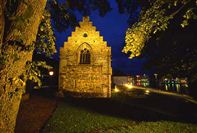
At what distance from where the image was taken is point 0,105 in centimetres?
341

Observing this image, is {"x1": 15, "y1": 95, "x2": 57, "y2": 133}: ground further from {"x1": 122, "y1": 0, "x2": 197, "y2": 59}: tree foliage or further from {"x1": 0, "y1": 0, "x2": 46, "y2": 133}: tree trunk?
{"x1": 0, "y1": 0, "x2": 46, "y2": 133}: tree trunk

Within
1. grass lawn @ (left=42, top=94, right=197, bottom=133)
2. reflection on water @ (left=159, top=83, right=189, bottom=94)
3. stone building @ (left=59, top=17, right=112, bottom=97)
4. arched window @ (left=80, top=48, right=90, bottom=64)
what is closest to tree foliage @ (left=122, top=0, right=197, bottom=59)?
grass lawn @ (left=42, top=94, right=197, bottom=133)

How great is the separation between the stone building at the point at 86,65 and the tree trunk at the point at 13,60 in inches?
716

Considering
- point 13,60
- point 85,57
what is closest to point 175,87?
point 85,57

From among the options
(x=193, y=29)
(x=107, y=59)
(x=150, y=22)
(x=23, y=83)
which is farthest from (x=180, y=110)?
(x=23, y=83)

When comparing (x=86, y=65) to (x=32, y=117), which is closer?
(x=32, y=117)

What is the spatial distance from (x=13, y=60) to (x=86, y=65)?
18.6m

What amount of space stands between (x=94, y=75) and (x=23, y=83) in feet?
60.2

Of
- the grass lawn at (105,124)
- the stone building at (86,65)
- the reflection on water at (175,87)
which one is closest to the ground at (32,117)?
the grass lawn at (105,124)

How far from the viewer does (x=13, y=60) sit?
11.6 feet

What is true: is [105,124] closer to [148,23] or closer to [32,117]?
[32,117]

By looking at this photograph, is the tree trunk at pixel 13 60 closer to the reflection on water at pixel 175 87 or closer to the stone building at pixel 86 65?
the stone building at pixel 86 65

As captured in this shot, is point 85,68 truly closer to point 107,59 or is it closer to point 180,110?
point 107,59

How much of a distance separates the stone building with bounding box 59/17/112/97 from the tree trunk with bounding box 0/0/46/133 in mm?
18185
